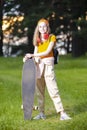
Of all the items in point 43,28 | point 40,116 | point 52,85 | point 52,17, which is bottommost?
point 52,17

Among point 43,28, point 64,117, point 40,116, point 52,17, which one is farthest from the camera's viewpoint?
point 52,17

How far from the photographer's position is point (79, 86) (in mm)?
16781

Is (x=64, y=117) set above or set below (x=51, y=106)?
above

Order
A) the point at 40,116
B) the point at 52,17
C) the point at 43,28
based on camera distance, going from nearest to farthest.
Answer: the point at 43,28 < the point at 40,116 < the point at 52,17

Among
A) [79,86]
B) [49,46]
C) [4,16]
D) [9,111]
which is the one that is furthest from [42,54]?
[4,16]

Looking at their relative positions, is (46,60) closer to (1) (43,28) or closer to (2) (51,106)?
(1) (43,28)

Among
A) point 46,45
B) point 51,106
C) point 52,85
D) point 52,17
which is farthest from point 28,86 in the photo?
point 52,17

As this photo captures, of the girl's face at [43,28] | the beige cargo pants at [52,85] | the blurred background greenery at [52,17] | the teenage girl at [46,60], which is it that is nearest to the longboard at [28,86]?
the teenage girl at [46,60]

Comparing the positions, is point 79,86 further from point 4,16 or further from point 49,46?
point 4,16

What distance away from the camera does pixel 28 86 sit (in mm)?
10430

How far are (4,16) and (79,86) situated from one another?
30131 mm

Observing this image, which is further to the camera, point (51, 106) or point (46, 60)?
point (51, 106)

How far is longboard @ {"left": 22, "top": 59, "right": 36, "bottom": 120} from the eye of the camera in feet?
34.1

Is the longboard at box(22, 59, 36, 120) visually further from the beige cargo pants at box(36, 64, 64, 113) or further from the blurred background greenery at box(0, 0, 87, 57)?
the blurred background greenery at box(0, 0, 87, 57)
